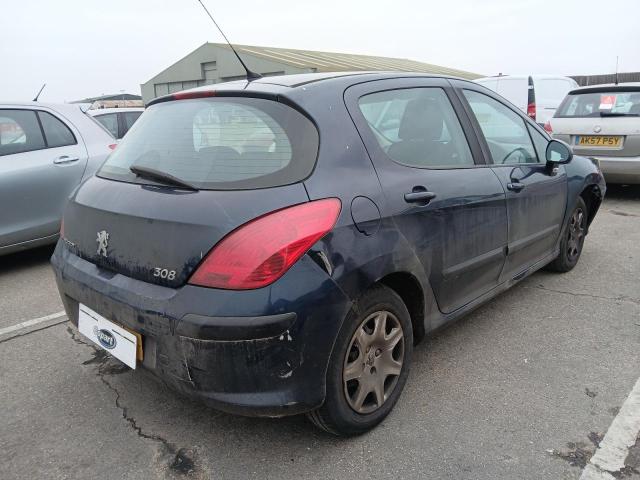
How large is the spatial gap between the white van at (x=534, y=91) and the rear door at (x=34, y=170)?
735 cm

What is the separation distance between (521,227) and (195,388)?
88.1 inches

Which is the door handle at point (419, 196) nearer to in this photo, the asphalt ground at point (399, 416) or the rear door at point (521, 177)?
the rear door at point (521, 177)

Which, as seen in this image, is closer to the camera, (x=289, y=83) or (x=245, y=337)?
(x=245, y=337)

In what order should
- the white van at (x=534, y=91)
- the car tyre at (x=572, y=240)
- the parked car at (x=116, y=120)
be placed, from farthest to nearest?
1. the white van at (x=534, y=91)
2. the parked car at (x=116, y=120)
3. the car tyre at (x=572, y=240)

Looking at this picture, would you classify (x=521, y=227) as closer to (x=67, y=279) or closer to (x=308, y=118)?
(x=308, y=118)

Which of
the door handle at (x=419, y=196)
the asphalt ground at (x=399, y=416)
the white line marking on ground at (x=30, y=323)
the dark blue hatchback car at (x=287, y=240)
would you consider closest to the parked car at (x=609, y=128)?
the asphalt ground at (x=399, y=416)

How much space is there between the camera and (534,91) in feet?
32.6

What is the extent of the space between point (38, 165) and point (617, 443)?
473cm

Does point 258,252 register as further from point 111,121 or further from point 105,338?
point 111,121

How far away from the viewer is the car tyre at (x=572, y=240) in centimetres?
413

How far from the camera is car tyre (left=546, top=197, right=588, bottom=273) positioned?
413cm

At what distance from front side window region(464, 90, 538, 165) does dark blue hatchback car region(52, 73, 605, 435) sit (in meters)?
0.24

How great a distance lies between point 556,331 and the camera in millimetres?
3316

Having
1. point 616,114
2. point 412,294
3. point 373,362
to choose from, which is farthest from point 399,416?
point 616,114
